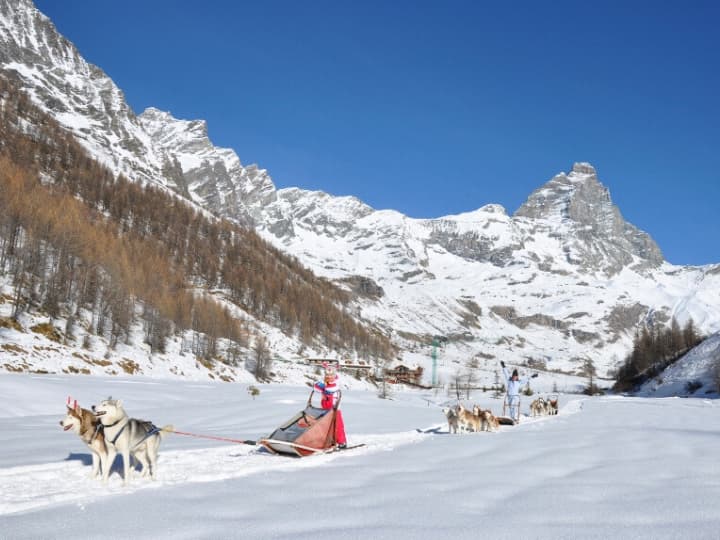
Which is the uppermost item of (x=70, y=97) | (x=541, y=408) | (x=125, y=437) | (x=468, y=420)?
Result: (x=70, y=97)

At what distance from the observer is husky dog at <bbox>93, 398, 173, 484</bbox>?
7461 millimetres

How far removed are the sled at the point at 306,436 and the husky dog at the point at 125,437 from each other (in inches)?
113

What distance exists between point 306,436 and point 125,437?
4.21 m

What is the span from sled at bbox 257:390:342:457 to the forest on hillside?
4531cm

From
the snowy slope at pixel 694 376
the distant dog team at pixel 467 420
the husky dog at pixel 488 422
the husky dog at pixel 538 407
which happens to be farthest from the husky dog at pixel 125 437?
the snowy slope at pixel 694 376

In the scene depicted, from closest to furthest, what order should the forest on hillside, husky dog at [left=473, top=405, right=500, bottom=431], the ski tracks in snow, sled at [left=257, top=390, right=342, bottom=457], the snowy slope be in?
1. the ski tracks in snow
2. sled at [left=257, top=390, right=342, bottom=457]
3. husky dog at [left=473, top=405, right=500, bottom=431]
4. the forest on hillside
5. the snowy slope

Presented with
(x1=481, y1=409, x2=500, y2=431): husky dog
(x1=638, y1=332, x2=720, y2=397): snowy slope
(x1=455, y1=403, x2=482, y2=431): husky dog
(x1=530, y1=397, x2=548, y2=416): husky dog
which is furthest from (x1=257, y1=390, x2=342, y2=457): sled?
(x1=638, y1=332, x2=720, y2=397): snowy slope

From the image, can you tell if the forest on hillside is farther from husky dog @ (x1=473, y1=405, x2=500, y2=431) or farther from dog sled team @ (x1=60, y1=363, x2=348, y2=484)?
dog sled team @ (x1=60, y1=363, x2=348, y2=484)

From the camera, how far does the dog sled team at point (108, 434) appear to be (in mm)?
7469

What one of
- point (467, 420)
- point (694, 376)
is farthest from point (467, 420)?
point (694, 376)

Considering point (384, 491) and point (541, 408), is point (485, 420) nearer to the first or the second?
point (541, 408)

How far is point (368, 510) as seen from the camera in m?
5.64

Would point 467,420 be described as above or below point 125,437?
Answer: below

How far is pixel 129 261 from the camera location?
77.2m
